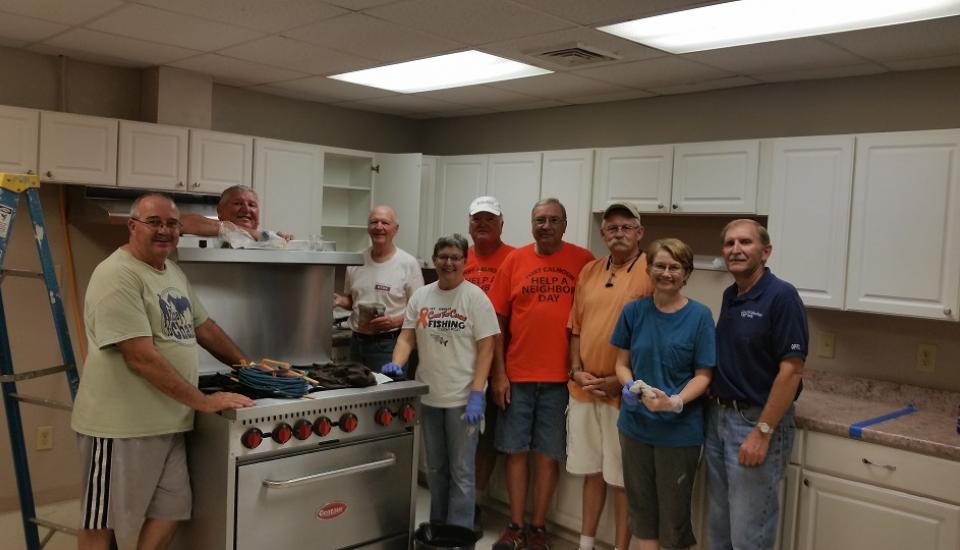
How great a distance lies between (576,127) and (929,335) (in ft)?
7.83

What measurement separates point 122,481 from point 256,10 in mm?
1836

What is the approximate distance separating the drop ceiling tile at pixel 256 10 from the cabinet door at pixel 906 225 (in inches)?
92.1

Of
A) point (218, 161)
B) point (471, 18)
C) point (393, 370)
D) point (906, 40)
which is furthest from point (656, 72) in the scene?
point (218, 161)

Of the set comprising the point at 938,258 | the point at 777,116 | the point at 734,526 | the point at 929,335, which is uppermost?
the point at 777,116

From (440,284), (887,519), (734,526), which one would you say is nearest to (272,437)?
(440,284)

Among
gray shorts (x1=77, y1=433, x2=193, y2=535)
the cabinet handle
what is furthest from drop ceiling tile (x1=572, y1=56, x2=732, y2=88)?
gray shorts (x1=77, y1=433, x2=193, y2=535)

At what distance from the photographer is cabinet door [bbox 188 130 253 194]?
419 cm

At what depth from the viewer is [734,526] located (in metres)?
2.77

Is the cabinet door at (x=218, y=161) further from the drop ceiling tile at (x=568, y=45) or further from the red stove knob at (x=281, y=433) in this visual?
the red stove knob at (x=281, y=433)

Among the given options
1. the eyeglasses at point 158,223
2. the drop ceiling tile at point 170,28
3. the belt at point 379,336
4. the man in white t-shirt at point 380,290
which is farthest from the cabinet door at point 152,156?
the eyeglasses at point 158,223

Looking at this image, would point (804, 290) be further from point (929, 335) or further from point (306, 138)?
point (306, 138)

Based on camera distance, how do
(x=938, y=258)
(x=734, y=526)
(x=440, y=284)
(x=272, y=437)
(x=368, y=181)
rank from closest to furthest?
(x=272, y=437) → (x=734, y=526) → (x=938, y=258) → (x=440, y=284) → (x=368, y=181)

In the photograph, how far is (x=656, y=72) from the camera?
3.77 metres

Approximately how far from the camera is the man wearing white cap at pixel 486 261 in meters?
3.76
